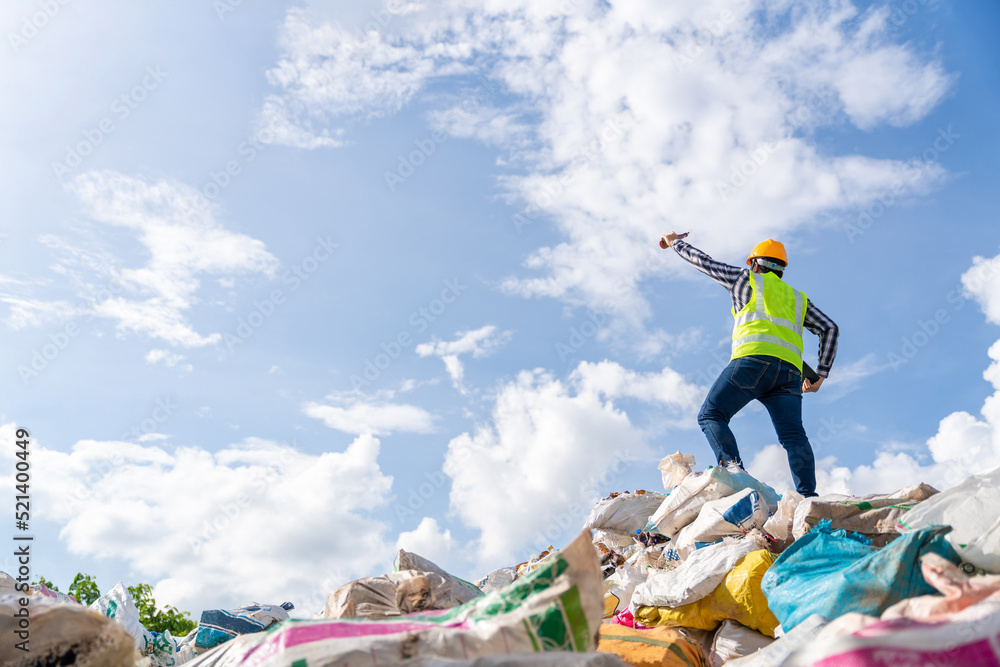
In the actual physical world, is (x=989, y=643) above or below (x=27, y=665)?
below

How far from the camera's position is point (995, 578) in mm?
1475

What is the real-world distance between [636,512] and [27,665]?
160 inches

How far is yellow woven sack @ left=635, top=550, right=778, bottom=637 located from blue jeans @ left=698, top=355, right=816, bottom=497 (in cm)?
164

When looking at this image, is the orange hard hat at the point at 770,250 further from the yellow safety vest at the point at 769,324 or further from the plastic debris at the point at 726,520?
the plastic debris at the point at 726,520

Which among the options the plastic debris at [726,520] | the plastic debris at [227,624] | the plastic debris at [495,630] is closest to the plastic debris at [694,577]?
the plastic debris at [726,520]

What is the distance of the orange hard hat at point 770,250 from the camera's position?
490cm

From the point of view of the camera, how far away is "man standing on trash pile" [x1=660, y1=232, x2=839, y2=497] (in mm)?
4453

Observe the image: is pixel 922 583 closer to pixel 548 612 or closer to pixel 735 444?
pixel 548 612

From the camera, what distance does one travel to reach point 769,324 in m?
4.52

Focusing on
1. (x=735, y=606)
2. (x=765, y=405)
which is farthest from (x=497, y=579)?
(x=765, y=405)

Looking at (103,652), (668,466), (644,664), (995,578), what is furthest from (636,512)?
(103,652)

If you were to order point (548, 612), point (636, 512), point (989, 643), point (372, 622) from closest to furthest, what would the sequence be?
point (989, 643) < point (548, 612) < point (372, 622) < point (636, 512)

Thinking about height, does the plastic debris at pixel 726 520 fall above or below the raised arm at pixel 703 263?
below

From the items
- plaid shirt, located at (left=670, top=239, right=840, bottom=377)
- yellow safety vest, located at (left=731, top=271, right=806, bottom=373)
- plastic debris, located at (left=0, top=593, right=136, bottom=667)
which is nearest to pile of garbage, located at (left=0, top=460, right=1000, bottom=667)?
plastic debris, located at (left=0, top=593, right=136, bottom=667)
